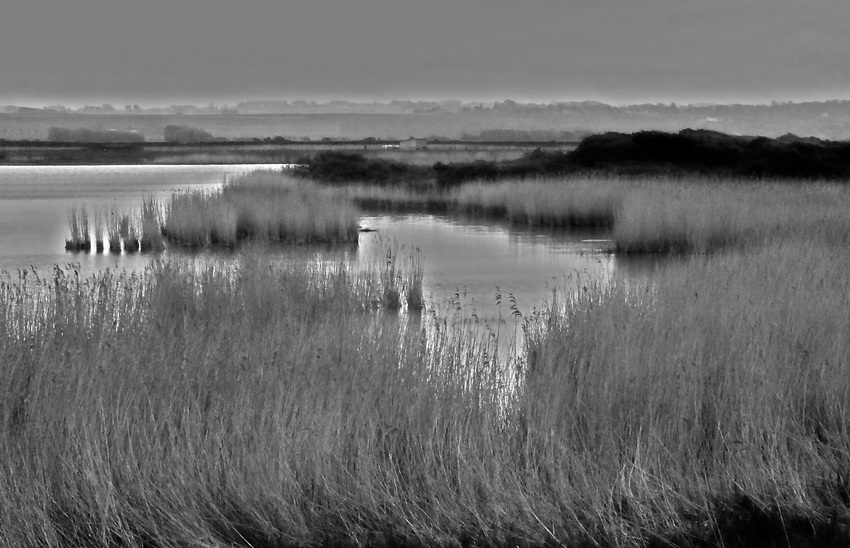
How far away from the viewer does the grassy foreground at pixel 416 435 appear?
194 inches

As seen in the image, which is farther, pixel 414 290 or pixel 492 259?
pixel 492 259

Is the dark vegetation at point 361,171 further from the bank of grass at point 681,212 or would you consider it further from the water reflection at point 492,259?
the water reflection at point 492,259

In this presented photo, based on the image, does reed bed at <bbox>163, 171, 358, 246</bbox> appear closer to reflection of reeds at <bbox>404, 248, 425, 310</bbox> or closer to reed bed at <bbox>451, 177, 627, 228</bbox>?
reed bed at <bbox>451, 177, 627, 228</bbox>

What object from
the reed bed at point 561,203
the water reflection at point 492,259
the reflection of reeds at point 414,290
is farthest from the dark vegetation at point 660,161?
the reflection of reeds at point 414,290

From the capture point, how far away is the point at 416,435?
18.5 ft

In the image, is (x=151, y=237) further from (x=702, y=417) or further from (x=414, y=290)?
(x=702, y=417)

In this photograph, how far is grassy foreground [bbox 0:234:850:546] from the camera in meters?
4.92

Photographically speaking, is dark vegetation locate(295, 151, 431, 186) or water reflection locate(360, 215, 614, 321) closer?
water reflection locate(360, 215, 614, 321)

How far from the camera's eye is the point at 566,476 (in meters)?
5.29

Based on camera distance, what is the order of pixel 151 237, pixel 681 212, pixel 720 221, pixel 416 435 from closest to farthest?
pixel 416 435 < pixel 720 221 < pixel 681 212 < pixel 151 237

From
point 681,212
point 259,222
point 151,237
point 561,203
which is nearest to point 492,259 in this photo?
point 681,212

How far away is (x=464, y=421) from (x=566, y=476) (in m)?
0.82

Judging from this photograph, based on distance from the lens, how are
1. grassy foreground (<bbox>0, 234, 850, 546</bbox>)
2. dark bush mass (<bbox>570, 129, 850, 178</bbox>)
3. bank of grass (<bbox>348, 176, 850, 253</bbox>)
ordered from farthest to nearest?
dark bush mass (<bbox>570, 129, 850, 178</bbox>), bank of grass (<bbox>348, 176, 850, 253</bbox>), grassy foreground (<bbox>0, 234, 850, 546</bbox>)

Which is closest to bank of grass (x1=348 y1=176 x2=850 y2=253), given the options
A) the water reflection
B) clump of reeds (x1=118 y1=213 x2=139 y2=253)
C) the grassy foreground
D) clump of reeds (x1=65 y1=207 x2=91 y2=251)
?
the water reflection
